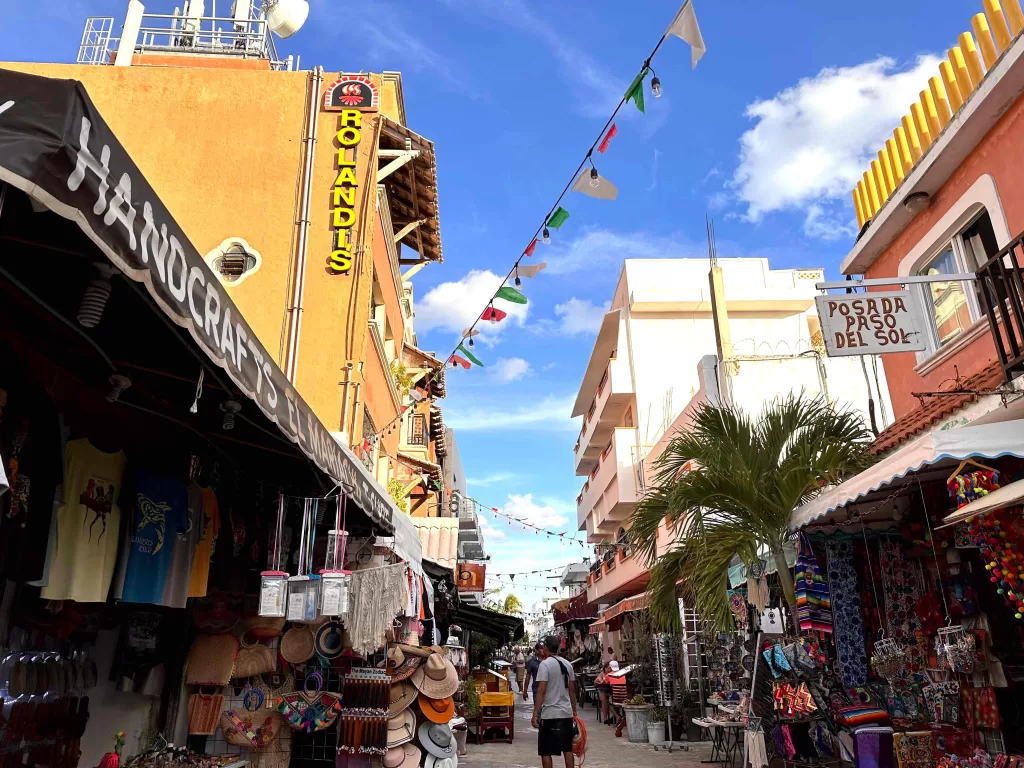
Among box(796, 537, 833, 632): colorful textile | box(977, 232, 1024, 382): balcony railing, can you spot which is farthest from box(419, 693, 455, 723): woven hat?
box(977, 232, 1024, 382): balcony railing

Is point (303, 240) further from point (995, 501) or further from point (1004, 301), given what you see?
point (995, 501)

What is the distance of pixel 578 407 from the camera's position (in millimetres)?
39312

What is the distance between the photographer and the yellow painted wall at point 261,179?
1191 centimetres

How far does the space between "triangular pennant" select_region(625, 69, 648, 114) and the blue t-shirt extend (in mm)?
5526

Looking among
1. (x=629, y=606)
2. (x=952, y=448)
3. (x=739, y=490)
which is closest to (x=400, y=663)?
(x=739, y=490)

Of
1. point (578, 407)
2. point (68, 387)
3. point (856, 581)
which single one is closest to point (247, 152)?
point (68, 387)

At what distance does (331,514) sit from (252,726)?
213cm

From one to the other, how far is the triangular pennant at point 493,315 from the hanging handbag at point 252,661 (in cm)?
618

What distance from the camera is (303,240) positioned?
12250 millimetres

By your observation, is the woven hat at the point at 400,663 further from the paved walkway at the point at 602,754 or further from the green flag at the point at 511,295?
the green flag at the point at 511,295

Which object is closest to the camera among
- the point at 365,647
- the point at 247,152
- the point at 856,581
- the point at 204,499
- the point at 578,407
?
the point at 204,499

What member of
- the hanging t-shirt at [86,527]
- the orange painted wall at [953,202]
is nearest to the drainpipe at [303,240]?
the hanging t-shirt at [86,527]

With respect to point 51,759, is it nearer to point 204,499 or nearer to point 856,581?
point 204,499

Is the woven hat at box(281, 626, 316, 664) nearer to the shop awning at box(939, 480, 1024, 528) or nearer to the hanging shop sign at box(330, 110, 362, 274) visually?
the shop awning at box(939, 480, 1024, 528)
